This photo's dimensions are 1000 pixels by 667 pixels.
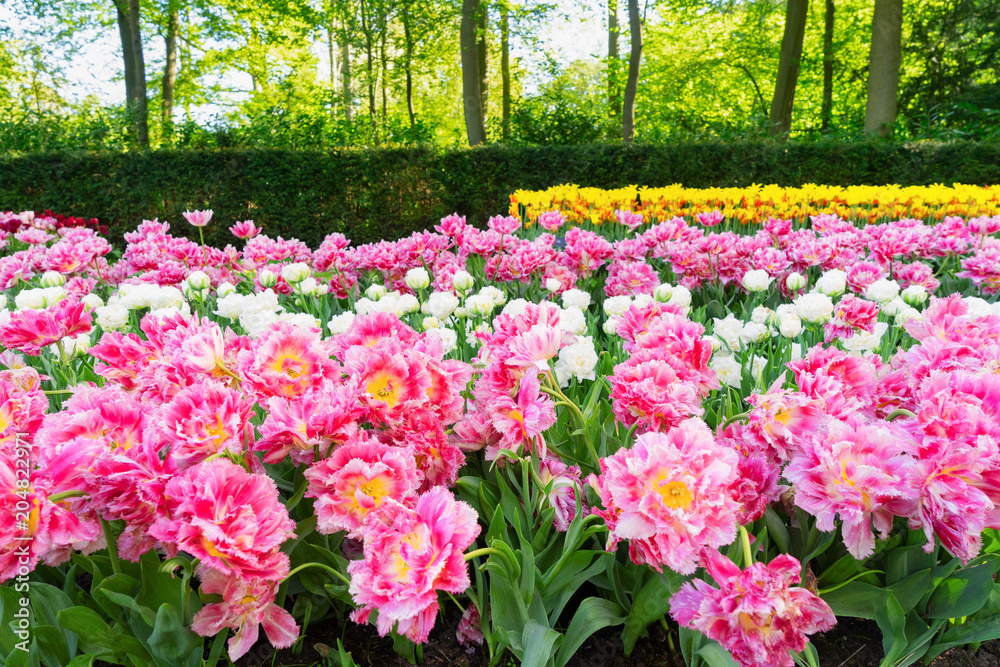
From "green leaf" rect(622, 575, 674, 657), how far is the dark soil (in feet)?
0.34

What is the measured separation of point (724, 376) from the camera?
161cm

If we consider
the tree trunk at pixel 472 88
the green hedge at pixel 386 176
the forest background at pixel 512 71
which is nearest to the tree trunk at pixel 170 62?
the forest background at pixel 512 71

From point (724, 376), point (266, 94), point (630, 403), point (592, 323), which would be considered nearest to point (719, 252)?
point (592, 323)

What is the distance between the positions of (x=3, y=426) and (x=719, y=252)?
9.16ft

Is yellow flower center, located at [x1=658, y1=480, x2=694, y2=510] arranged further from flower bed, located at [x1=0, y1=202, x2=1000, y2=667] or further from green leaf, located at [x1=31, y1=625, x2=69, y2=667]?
green leaf, located at [x1=31, y1=625, x2=69, y2=667]

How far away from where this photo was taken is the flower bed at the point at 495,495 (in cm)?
89

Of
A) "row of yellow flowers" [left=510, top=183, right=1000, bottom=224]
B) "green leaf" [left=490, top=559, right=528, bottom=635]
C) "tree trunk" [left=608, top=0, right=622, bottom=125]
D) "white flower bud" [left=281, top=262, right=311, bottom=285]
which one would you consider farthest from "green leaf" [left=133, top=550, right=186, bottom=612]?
"tree trunk" [left=608, top=0, right=622, bottom=125]

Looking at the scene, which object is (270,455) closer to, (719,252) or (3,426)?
(3,426)

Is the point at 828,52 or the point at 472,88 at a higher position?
the point at 828,52

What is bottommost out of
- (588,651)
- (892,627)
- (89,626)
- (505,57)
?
(588,651)

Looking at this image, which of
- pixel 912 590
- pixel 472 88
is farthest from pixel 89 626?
pixel 472 88

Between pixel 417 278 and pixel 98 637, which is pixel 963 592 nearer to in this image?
pixel 98 637

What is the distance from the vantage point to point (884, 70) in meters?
11.8

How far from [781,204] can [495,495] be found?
4451 mm
